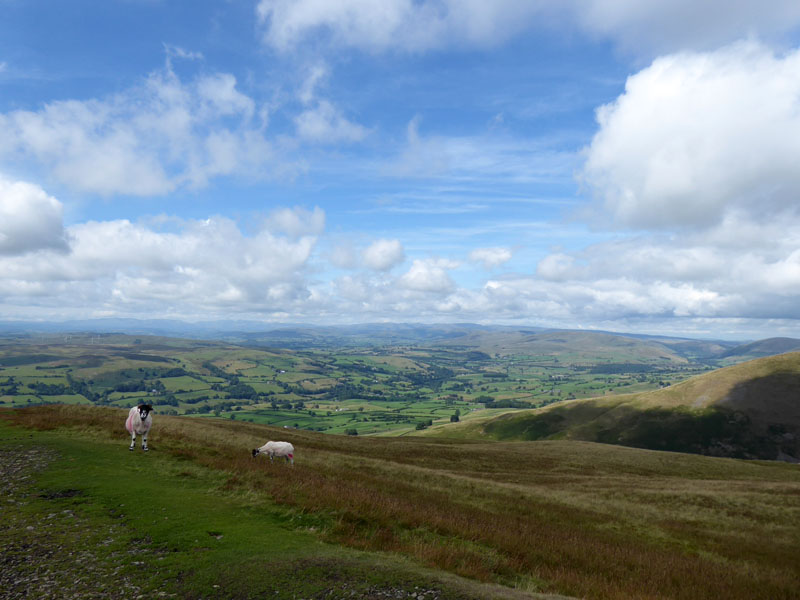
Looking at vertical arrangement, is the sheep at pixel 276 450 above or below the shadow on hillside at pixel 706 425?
above

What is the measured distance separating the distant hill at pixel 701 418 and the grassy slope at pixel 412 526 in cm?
12550

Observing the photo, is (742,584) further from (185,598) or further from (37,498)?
(37,498)

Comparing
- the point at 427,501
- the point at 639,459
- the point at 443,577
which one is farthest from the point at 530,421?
the point at 443,577

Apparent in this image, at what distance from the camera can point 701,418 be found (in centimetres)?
14425

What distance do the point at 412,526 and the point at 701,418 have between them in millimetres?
170298

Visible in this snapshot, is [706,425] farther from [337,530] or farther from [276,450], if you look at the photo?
[337,530]

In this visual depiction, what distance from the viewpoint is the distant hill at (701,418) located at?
132 meters

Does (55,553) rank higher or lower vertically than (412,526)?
higher

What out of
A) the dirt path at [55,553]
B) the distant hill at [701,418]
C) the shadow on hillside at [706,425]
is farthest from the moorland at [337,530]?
the distant hill at [701,418]

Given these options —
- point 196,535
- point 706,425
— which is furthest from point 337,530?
Answer: point 706,425

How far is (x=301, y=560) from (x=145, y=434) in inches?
A: 718

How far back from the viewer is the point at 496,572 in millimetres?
12453

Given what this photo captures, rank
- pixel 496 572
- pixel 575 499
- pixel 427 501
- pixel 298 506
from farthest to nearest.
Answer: pixel 575 499, pixel 427 501, pixel 298 506, pixel 496 572

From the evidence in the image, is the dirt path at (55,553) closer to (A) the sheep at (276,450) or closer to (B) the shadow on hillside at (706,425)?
(A) the sheep at (276,450)
